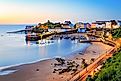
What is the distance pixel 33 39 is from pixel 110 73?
71.3 m

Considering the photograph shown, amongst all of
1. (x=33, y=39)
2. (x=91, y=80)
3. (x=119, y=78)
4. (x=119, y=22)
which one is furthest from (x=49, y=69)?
(x=119, y=22)

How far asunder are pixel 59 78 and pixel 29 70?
558 centimetres

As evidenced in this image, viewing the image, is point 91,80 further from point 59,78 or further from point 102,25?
point 102,25

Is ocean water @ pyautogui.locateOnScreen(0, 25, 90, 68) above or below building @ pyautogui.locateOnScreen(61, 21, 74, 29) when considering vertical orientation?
above

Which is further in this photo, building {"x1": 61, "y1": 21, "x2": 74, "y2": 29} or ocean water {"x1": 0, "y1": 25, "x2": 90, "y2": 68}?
building {"x1": 61, "y1": 21, "x2": 74, "y2": 29}

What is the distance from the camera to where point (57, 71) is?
88.6ft

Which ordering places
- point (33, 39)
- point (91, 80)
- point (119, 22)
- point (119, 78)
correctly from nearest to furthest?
point (119, 78) < point (91, 80) < point (33, 39) < point (119, 22)

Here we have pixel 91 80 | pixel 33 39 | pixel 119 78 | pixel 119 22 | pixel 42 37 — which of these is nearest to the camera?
pixel 119 78

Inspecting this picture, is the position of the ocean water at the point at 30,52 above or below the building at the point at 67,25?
above

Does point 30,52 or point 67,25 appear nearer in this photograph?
point 30,52

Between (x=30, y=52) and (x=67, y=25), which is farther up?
(x=30, y=52)

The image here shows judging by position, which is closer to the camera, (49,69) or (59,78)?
(59,78)

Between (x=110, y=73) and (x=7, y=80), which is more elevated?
(x=110, y=73)

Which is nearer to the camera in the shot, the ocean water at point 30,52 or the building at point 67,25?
the ocean water at point 30,52
